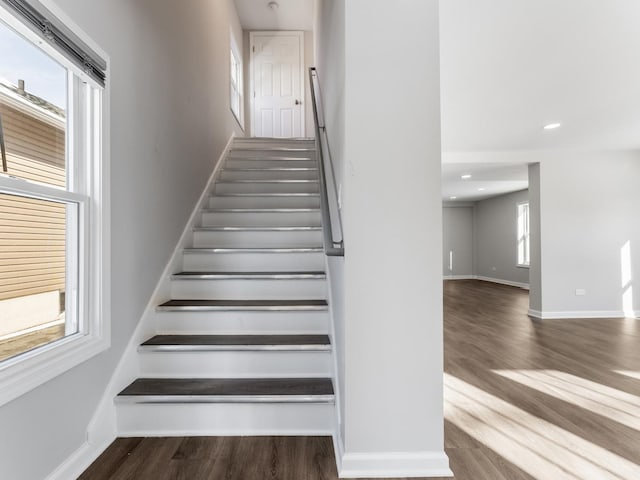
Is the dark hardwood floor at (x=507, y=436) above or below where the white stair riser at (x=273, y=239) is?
below

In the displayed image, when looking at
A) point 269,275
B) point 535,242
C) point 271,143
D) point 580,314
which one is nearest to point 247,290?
point 269,275

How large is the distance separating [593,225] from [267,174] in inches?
188

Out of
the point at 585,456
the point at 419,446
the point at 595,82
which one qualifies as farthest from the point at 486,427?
the point at 595,82

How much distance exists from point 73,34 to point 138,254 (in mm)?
1161

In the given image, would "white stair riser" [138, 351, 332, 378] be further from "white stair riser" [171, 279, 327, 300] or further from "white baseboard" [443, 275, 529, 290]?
"white baseboard" [443, 275, 529, 290]

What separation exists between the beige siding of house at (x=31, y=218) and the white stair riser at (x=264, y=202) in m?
1.94

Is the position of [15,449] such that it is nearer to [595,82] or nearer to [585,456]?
[585,456]

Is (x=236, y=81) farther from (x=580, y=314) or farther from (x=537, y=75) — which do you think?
(x=580, y=314)

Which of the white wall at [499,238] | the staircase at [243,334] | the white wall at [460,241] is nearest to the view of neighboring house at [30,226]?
the staircase at [243,334]

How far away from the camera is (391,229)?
161 centimetres

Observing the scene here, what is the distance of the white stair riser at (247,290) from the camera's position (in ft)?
8.55

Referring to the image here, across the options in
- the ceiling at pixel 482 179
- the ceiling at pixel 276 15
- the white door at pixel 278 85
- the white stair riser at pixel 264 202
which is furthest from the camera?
the white door at pixel 278 85

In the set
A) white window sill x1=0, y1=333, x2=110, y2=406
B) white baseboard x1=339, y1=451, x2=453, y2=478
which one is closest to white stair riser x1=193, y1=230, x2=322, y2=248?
white window sill x1=0, y1=333, x2=110, y2=406

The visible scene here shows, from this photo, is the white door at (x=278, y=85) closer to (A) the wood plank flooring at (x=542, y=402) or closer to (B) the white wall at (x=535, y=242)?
(B) the white wall at (x=535, y=242)
